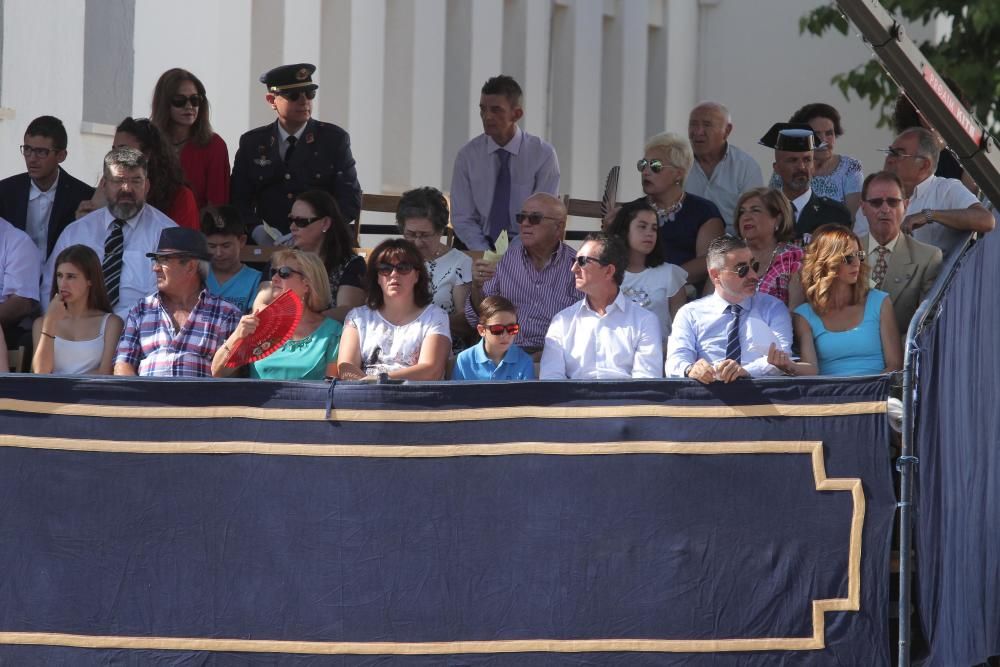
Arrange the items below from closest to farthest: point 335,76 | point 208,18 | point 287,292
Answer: point 287,292 < point 208,18 < point 335,76

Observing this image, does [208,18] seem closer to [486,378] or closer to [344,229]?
[344,229]

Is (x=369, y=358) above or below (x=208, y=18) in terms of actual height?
below

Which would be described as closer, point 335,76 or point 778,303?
point 778,303

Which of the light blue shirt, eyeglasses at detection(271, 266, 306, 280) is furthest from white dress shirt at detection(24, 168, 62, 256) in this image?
the light blue shirt

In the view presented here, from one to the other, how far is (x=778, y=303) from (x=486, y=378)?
1.27m

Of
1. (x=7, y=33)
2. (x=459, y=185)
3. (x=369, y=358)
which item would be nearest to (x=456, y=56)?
(x=7, y=33)

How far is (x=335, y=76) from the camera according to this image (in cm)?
1611

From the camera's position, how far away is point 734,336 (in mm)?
7246

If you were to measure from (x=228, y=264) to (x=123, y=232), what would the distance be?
542 mm

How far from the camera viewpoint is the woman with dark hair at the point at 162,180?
357 inches

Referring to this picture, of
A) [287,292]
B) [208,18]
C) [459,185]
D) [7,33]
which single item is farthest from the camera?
[208,18]

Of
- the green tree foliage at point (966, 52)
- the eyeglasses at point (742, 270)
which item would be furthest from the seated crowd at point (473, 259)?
the green tree foliage at point (966, 52)

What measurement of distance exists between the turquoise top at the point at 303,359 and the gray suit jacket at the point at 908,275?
7.97 feet

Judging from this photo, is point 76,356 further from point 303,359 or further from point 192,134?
point 192,134
